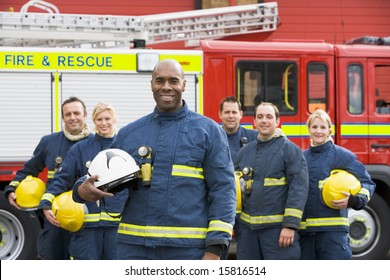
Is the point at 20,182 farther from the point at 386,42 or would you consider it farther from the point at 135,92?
the point at 386,42

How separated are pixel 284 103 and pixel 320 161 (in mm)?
3036

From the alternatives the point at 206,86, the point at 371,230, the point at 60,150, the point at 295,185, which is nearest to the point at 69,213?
the point at 60,150

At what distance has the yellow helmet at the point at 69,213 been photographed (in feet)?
19.0

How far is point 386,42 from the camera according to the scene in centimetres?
971

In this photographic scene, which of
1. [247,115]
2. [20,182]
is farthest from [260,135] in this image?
[247,115]

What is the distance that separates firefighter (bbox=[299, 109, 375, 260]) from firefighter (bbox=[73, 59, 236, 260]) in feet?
6.69

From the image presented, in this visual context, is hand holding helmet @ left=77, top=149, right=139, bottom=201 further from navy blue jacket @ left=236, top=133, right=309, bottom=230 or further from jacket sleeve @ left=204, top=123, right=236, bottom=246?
navy blue jacket @ left=236, top=133, right=309, bottom=230

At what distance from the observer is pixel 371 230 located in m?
9.04

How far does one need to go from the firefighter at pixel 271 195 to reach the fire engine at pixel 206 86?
2.91m

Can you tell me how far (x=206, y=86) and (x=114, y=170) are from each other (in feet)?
16.5

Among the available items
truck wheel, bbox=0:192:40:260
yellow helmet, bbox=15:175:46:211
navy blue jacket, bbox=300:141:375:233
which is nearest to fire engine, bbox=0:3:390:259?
truck wheel, bbox=0:192:40:260

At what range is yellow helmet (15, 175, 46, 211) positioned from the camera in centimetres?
658

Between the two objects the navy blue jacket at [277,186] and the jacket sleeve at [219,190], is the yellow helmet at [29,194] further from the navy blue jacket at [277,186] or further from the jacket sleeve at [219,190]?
the jacket sleeve at [219,190]

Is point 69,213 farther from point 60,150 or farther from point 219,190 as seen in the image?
point 219,190
